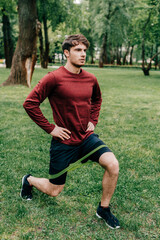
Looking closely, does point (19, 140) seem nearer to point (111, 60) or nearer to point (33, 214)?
point (33, 214)

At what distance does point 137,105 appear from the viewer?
1077 cm

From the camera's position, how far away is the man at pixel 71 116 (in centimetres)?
298

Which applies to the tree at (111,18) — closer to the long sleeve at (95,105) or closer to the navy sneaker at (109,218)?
the long sleeve at (95,105)

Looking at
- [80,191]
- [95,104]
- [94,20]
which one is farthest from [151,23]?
[80,191]

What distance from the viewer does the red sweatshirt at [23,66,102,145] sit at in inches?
117

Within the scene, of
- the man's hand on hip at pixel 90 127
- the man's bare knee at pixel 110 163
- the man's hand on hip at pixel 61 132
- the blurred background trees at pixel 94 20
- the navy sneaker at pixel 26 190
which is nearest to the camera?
the man's bare knee at pixel 110 163

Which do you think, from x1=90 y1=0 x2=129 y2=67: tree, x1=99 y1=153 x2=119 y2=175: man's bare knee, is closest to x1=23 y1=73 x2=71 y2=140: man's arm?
x1=99 y1=153 x2=119 y2=175: man's bare knee

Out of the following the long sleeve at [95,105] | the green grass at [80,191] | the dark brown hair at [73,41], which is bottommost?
the green grass at [80,191]

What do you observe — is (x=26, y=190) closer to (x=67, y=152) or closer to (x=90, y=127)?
(x=67, y=152)

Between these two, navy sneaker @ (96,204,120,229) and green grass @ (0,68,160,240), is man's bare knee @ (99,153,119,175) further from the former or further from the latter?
green grass @ (0,68,160,240)

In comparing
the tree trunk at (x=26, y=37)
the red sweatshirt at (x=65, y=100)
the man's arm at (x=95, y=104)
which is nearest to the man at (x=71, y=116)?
the red sweatshirt at (x=65, y=100)

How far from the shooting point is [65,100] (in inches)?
119

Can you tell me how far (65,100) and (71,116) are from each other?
20cm

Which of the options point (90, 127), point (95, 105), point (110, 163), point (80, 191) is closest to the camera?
point (110, 163)
